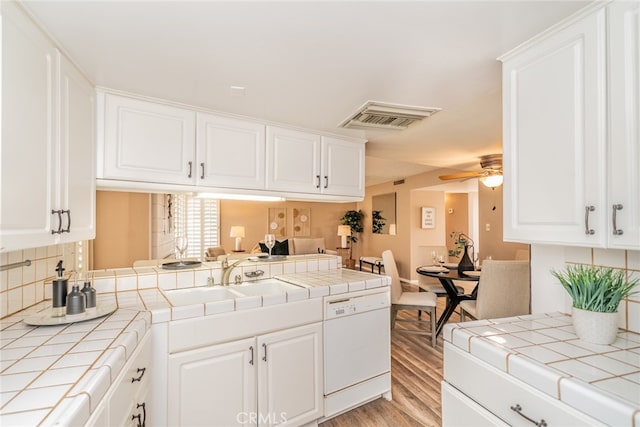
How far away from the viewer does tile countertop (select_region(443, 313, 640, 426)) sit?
2.53 feet

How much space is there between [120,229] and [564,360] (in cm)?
332

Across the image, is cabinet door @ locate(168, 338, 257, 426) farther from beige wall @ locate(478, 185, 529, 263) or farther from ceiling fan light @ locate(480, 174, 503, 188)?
beige wall @ locate(478, 185, 529, 263)

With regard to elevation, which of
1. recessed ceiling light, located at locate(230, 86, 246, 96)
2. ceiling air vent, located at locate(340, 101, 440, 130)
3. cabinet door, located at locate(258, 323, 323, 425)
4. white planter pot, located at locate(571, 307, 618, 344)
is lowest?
cabinet door, located at locate(258, 323, 323, 425)

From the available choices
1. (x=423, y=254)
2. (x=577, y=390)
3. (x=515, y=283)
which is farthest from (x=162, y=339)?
(x=423, y=254)

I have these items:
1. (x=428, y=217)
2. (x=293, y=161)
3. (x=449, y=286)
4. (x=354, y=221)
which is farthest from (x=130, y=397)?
(x=354, y=221)

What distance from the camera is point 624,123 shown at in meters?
0.96

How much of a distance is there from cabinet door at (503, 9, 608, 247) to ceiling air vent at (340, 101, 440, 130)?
684mm

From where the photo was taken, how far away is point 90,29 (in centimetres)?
115

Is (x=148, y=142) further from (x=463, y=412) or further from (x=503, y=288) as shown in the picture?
(x=503, y=288)

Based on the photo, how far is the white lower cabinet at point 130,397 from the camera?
2.78 ft

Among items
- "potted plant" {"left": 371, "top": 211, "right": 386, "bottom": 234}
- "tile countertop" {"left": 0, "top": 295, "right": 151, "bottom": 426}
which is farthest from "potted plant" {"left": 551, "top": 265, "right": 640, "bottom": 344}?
"potted plant" {"left": 371, "top": 211, "right": 386, "bottom": 234}

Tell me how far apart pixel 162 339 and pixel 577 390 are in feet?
5.30

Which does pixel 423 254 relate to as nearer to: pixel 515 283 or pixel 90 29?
pixel 515 283

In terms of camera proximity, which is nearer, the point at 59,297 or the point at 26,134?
the point at 26,134
